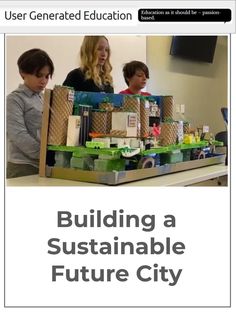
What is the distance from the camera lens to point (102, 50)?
806 mm

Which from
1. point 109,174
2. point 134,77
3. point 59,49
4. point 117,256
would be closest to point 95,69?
point 134,77

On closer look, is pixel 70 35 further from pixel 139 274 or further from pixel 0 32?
pixel 139 274

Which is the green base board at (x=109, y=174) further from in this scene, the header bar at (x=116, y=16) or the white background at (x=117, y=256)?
the header bar at (x=116, y=16)

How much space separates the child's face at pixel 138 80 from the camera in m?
0.97

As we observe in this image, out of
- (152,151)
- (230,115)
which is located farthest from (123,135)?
(230,115)

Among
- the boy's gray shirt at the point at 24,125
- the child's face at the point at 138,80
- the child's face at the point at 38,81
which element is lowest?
the boy's gray shirt at the point at 24,125

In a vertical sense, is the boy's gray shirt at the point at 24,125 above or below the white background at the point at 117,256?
above

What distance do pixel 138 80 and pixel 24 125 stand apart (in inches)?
13.1

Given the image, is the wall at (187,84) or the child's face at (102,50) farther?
the wall at (187,84)

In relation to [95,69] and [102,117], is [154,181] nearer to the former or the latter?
[102,117]

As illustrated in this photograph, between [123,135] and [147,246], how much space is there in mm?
304

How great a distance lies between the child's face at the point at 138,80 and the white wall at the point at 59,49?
4 centimetres

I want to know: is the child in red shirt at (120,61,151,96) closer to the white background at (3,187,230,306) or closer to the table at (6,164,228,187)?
the table at (6,164,228,187)

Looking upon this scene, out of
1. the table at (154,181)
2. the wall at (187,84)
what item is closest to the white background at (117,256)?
the table at (154,181)
